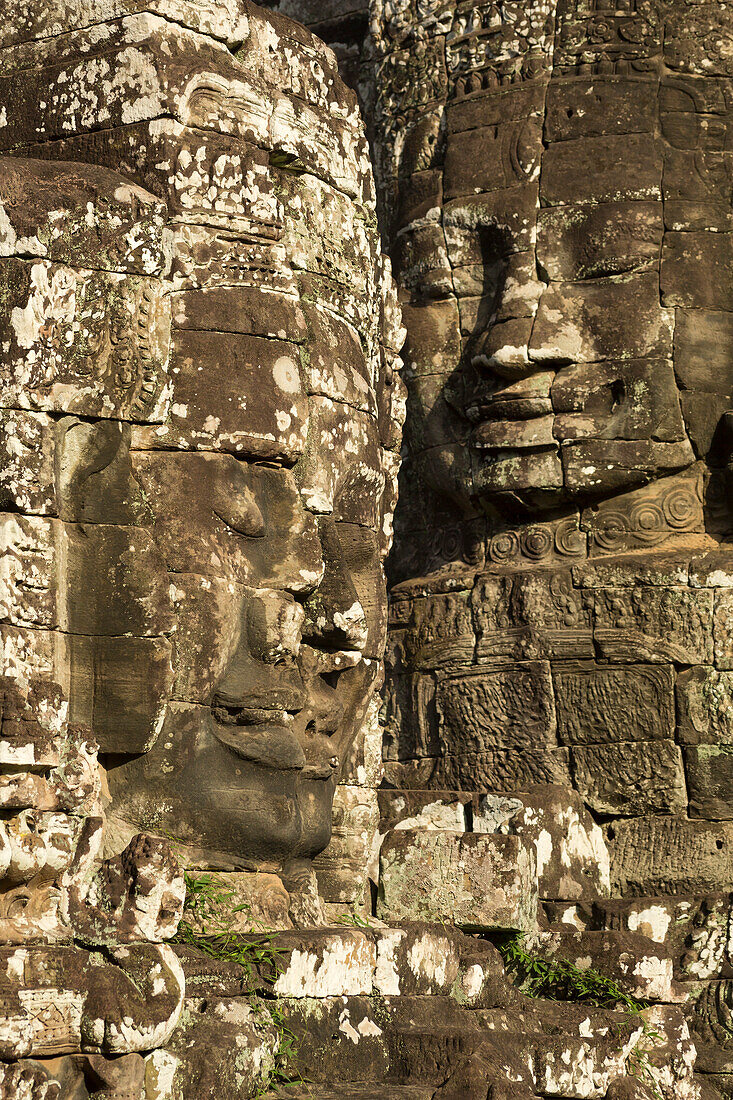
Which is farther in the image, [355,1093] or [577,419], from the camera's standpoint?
[577,419]

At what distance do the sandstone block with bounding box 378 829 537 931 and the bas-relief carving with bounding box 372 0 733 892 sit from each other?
2495 millimetres

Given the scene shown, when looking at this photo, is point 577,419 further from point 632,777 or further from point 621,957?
point 621,957

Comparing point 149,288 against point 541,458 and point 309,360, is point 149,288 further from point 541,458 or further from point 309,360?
point 541,458

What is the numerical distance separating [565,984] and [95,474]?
12.3 feet

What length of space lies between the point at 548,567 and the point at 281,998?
5.68 metres

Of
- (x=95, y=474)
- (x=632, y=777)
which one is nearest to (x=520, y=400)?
(x=632, y=777)

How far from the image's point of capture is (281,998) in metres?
7.14

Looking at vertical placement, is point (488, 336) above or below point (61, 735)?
above

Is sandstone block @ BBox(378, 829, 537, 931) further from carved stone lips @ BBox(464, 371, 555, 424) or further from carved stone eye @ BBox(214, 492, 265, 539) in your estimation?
carved stone lips @ BBox(464, 371, 555, 424)

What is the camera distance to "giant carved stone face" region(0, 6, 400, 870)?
7.20m

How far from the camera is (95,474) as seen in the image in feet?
23.9

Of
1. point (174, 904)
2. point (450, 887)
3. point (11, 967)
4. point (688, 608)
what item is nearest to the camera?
point (11, 967)

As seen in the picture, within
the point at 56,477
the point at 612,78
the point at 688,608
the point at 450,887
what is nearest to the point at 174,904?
the point at 56,477

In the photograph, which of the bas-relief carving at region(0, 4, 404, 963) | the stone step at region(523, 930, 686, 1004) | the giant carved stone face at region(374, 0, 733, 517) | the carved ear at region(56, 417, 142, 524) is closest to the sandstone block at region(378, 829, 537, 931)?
the stone step at region(523, 930, 686, 1004)
